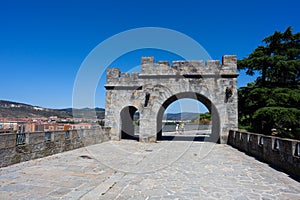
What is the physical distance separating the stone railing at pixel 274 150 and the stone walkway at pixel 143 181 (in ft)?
1.11

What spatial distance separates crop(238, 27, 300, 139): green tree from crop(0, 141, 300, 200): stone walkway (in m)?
7.92

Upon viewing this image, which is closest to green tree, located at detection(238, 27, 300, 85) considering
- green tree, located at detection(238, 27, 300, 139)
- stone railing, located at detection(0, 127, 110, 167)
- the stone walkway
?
green tree, located at detection(238, 27, 300, 139)

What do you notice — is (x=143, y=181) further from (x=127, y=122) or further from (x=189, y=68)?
(x=127, y=122)

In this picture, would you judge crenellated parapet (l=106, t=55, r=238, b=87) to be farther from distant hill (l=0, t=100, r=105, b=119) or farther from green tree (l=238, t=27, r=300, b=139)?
distant hill (l=0, t=100, r=105, b=119)

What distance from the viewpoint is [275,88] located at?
48.3 feet

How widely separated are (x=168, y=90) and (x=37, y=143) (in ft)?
25.2

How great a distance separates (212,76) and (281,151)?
7.01 meters

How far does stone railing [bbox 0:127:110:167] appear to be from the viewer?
5798 millimetres

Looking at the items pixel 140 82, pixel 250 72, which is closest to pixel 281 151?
pixel 140 82

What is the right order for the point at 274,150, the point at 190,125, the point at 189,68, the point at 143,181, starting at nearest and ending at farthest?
the point at 143,181, the point at 274,150, the point at 189,68, the point at 190,125

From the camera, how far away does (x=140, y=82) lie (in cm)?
1327

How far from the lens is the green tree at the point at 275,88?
13.2 m

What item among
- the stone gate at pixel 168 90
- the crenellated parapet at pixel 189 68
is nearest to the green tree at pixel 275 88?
the stone gate at pixel 168 90

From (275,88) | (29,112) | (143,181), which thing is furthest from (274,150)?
(29,112)
